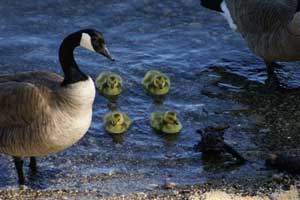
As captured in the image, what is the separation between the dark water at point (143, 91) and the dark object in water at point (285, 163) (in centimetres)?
11

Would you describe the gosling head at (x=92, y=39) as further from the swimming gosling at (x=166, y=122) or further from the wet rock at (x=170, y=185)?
the swimming gosling at (x=166, y=122)

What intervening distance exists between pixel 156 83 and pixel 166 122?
0.85 metres

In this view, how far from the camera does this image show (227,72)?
9.50 metres

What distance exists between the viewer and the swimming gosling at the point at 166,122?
7.74 meters

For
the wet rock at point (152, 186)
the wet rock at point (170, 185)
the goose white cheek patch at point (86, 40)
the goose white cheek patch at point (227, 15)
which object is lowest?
the wet rock at point (152, 186)

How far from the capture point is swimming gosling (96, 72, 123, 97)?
27.8 ft

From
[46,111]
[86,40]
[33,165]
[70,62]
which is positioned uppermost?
[86,40]

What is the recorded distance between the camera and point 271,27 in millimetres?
8852

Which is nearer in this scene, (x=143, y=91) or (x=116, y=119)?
(x=116, y=119)

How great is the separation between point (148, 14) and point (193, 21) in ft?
2.06

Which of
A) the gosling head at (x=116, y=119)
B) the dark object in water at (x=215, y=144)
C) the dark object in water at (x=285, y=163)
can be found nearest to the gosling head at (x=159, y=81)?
the gosling head at (x=116, y=119)

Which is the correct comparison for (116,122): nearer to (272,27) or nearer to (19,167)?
(19,167)

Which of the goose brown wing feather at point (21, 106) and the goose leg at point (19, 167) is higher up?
the goose brown wing feather at point (21, 106)

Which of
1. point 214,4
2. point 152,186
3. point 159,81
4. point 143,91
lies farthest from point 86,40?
point 214,4
